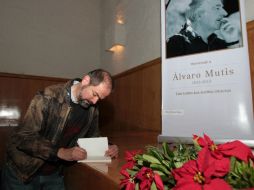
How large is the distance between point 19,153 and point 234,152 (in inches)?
50.9

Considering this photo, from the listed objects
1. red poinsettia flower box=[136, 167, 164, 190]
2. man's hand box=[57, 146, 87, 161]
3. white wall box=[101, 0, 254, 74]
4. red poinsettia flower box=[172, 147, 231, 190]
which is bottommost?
man's hand box=[57, 146, 87, 161]

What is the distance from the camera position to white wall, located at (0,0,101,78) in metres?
3.55

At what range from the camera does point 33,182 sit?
Result: 1.55 m

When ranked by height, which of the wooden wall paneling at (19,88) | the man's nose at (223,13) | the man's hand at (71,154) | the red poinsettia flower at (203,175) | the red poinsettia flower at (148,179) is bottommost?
the man's hand at (71,154)

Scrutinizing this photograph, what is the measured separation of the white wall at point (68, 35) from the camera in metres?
3.15

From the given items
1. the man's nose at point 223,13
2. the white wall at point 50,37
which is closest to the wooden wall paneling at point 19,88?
the white wall at point 50,37

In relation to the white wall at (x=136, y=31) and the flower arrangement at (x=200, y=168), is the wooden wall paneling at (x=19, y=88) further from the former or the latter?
the flower arrangement at (x=200, y=168)

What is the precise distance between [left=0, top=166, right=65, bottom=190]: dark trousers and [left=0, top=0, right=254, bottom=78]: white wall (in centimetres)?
173

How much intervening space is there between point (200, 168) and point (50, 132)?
1186mm

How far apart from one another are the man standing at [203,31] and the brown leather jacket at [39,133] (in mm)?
855

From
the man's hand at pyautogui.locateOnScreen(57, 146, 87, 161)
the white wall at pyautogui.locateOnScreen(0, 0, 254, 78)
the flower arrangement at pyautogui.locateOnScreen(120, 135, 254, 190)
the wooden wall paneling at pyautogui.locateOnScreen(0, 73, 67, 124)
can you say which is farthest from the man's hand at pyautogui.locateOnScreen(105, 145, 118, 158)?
the wooden wall paneling at pyautogui.locateOnScreen(0, 73, 67, 124)

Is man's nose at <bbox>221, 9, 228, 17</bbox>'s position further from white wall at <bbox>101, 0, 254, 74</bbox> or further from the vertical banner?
white wall at <bbox>101, 0, 254, 74</bbox>

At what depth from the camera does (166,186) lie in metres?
0.61

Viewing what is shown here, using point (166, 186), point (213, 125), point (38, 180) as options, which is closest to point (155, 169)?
point (166, 186)
